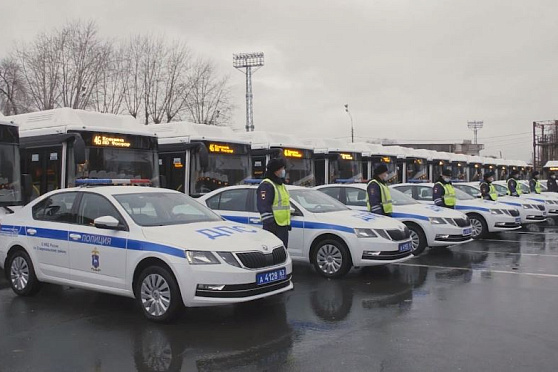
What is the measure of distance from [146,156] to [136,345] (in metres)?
7.23

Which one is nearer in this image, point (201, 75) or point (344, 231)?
point (344, 231)

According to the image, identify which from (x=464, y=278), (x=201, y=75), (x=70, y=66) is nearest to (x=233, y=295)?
(x=464, y=278)

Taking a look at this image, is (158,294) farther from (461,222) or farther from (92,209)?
(461,222)

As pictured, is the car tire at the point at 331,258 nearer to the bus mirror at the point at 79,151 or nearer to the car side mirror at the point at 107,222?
the car side mirror at the point at 107,222

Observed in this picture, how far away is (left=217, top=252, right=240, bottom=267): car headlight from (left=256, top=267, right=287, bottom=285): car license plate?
30cm

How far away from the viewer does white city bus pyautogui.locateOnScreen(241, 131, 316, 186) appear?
16.1 meters

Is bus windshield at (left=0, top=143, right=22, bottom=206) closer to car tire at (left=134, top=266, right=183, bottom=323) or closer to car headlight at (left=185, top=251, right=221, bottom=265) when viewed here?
car tire at (left=134, top=266, right=183, bottom=323)

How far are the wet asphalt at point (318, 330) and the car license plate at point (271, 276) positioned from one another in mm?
464

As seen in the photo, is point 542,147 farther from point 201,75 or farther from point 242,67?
point 201,75

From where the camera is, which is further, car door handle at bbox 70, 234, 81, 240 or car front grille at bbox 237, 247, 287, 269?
car door handle at bbox 70, 234, 81, 240

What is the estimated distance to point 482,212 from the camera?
14266mm

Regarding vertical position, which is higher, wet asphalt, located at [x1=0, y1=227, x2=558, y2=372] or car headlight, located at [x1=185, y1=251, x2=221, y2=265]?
car headlight, located at [x1=185, y1=251, x2=221, y2=265]

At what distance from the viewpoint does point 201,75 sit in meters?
35.0

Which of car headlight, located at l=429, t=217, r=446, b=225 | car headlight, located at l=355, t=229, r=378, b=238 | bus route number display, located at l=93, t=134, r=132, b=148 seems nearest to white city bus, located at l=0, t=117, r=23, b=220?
bus route number display, located at l=93, t=134, r=132, b=148
